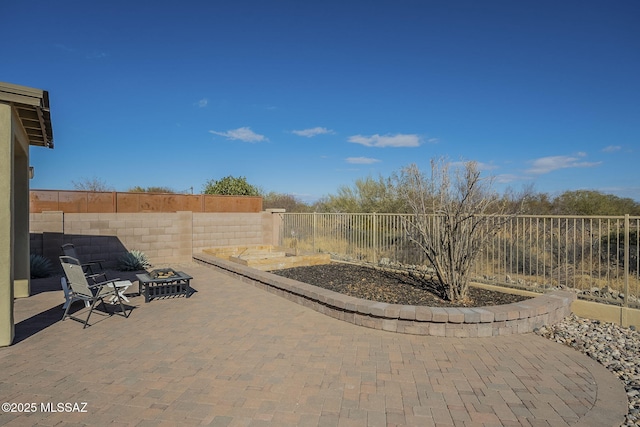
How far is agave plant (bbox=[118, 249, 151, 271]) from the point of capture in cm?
1030

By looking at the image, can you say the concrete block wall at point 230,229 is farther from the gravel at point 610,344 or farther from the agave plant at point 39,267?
the gravel at point 610,344

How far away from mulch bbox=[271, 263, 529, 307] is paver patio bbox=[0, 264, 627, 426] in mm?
1131

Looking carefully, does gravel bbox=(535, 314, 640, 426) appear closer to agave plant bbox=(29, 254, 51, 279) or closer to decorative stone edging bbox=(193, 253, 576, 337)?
decorative stone edging bbox=(193, 253, 576, 337)

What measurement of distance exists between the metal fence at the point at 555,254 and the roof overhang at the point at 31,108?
7405mm

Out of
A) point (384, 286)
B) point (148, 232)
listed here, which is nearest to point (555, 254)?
point (384, 286)

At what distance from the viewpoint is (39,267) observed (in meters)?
8.79

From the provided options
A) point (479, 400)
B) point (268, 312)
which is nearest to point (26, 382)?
point (268, 312)

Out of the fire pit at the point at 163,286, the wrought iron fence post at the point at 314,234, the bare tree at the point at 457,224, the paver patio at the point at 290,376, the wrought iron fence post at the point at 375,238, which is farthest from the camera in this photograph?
the wrought iron fence post at the point at 314,234

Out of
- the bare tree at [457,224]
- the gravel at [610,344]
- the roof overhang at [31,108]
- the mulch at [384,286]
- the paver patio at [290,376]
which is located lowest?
the gravel at [610,344]

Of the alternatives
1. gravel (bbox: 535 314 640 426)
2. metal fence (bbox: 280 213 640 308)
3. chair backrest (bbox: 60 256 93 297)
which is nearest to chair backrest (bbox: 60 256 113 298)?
chair backrest (bbox: 60 256 93 297)

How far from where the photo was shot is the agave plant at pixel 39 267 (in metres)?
8.73

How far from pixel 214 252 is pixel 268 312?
711 centimetres

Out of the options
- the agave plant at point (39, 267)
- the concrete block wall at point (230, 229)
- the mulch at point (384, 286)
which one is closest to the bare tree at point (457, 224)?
Result: the mulch at point (384, 286)

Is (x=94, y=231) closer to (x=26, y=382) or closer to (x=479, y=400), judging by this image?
(x=26, y=382)
